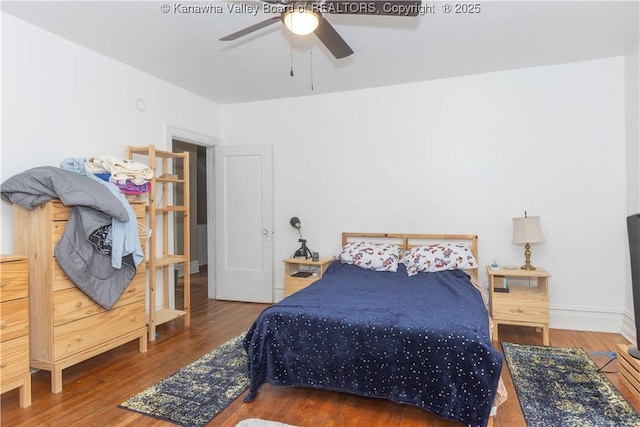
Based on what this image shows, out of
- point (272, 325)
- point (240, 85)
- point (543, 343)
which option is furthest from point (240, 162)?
point (543, 343)

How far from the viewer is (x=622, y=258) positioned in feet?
11.6

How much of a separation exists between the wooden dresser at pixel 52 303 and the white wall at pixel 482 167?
8.04ft

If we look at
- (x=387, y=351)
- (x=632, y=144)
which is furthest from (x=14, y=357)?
(x=632, y=144)

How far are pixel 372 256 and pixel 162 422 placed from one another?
2373mm

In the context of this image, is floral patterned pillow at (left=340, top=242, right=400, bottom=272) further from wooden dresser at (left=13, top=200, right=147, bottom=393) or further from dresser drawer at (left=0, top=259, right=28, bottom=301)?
dresser drawer at (left=0, top=259, right=28, bottom=301)

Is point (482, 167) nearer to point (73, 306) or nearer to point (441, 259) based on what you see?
point (441, 259)

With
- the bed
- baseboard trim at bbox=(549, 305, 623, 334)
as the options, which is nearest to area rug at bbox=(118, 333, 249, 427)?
the bed

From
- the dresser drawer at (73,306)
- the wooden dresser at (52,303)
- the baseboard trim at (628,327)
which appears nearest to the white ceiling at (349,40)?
the wooden dresser at (52,303)

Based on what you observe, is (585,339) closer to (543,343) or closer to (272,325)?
(543,343)

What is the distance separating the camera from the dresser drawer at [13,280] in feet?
7.36

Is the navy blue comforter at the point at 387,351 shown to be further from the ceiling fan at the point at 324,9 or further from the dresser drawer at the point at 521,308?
the ceiling fan at the point at 324,9

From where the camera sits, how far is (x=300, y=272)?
4379 mm

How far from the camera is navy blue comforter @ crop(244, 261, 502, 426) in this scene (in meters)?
1.99

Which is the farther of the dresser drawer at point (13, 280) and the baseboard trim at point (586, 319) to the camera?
the baseboard trim at point (586, 319)
